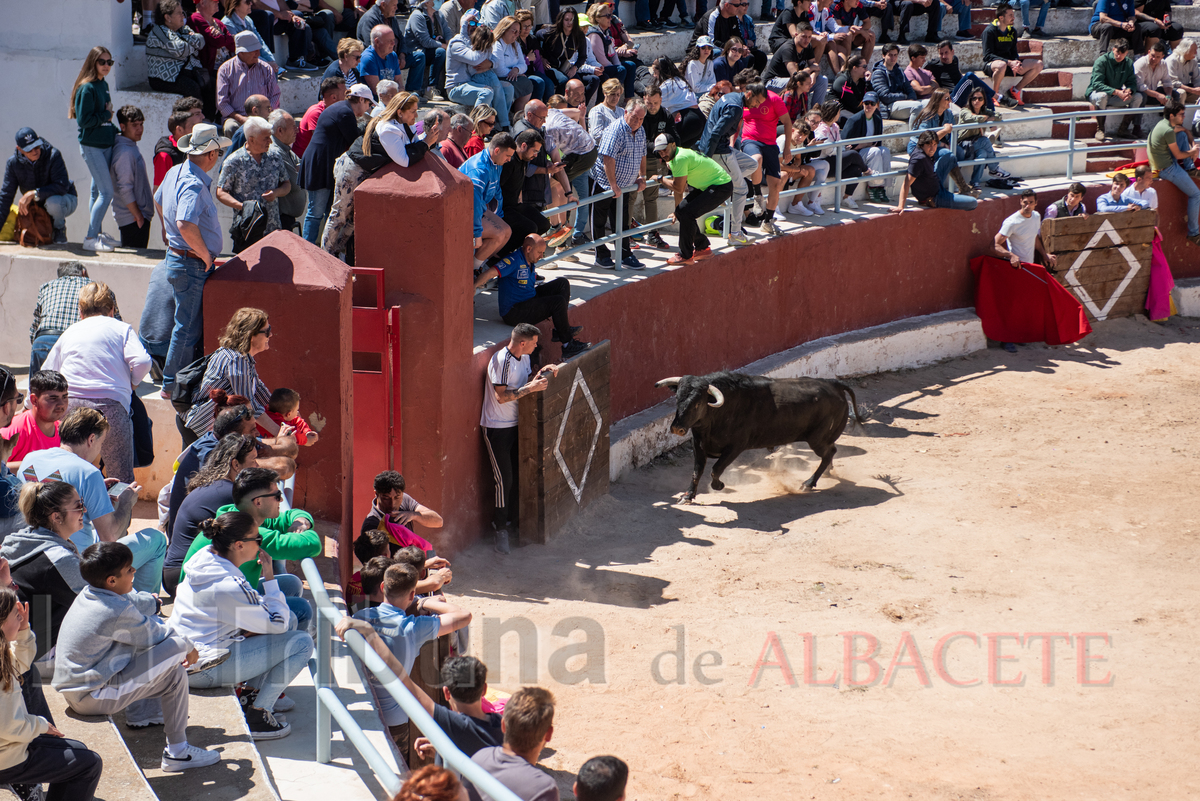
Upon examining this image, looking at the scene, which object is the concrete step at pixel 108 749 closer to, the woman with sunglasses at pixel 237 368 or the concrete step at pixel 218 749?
the concrete step at pixel 218 749

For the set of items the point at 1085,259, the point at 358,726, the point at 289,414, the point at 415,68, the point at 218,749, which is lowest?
the point at 218,749

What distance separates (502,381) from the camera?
1011 centimetres

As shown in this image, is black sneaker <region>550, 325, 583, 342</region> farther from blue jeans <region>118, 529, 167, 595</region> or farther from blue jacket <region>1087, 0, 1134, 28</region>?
blue jacket <region>1087, 0, 1134, 28</region>

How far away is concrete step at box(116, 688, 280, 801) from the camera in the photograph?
5219 millimetres

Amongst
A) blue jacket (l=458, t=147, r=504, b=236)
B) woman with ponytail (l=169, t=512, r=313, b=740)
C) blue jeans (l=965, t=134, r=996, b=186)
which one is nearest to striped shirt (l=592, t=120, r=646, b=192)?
blue jacket (l=458, t=147, r=504, b=236)

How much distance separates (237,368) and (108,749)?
2.59 meters

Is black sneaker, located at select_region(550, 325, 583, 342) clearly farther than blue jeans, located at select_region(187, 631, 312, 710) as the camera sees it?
Yes

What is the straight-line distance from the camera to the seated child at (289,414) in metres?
7.37

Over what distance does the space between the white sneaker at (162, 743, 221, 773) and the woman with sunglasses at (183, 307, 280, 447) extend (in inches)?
90.8

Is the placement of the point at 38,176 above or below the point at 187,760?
above

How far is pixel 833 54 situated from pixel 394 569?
1361cm

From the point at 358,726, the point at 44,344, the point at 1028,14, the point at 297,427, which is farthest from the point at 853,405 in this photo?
the point at 1028,14

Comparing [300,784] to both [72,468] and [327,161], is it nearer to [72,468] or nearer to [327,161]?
[72,468]

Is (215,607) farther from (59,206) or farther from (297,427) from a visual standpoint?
(59,206)
